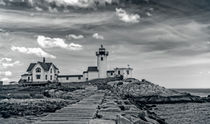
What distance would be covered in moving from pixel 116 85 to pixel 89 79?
14.3m

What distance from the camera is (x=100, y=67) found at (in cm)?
6225

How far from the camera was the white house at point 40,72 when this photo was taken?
59.9m

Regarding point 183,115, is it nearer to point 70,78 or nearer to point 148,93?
point 148,93

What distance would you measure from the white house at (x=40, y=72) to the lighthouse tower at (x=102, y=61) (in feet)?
32.5

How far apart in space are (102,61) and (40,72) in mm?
13038

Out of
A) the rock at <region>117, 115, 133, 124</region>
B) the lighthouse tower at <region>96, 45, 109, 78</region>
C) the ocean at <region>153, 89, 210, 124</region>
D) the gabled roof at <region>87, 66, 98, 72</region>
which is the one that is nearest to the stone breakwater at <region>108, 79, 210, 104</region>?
the ocean at <region>153, 89, 210, 124</region>

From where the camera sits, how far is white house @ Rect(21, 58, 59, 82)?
5991cm

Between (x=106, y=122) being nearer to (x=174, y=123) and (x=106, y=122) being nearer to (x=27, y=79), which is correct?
(x=174, y=123)

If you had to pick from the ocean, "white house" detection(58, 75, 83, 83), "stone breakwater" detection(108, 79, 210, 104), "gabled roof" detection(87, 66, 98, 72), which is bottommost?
the ocean

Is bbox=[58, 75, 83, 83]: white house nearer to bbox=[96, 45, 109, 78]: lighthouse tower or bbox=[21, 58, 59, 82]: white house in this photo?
bbox=[21, 58, 59, 82]: white house

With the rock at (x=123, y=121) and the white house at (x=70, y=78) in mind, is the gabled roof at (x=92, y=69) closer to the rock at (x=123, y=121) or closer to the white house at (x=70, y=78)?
the white house at (x=70, y=78)

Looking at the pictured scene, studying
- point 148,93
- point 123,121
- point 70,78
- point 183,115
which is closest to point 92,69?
point 70,78

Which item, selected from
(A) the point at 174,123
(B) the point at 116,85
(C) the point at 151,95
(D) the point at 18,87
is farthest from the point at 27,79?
(A) the point at 174,123

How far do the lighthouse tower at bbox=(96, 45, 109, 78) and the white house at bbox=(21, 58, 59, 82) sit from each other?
390 inches
